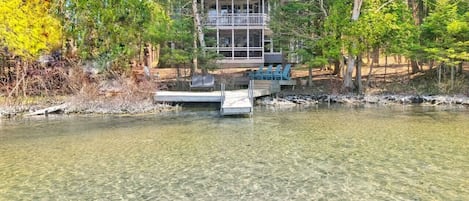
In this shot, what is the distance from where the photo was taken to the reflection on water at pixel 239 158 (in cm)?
770

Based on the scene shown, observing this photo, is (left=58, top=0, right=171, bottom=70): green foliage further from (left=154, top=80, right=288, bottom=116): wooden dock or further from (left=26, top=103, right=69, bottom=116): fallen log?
(left=26, top=103, right=69, bottom=116): fallen log

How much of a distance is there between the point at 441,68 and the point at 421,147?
14901 mm

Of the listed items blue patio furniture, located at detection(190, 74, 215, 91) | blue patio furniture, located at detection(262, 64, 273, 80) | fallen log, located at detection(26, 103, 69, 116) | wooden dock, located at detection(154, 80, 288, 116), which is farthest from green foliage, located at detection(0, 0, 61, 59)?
blue patio furniture, located at detection(262, 64, 273, 80)

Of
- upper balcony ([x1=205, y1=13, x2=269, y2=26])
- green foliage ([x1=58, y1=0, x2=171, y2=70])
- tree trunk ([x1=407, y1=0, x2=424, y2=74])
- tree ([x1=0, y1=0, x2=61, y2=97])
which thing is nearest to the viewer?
tree ([x1=0, y1=0, x2=61, y2=97])

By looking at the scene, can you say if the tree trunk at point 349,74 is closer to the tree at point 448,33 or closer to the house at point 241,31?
the tree at point 448,33

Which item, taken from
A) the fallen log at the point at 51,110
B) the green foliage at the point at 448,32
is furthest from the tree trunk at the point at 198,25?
the green foliage at the point at 448,32

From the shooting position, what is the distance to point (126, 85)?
1994 centimetres

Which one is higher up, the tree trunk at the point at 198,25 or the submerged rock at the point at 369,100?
the tree trunk at the point at 198,25

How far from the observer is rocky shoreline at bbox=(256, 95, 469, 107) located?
2009cm

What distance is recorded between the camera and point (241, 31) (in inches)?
1268

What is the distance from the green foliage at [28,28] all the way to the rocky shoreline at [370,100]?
10669mm

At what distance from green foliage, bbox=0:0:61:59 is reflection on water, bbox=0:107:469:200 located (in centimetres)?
516

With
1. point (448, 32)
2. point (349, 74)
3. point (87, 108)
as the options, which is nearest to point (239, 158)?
point (87, 108)

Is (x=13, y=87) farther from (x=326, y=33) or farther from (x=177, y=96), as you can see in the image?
(x=326, y=33)
